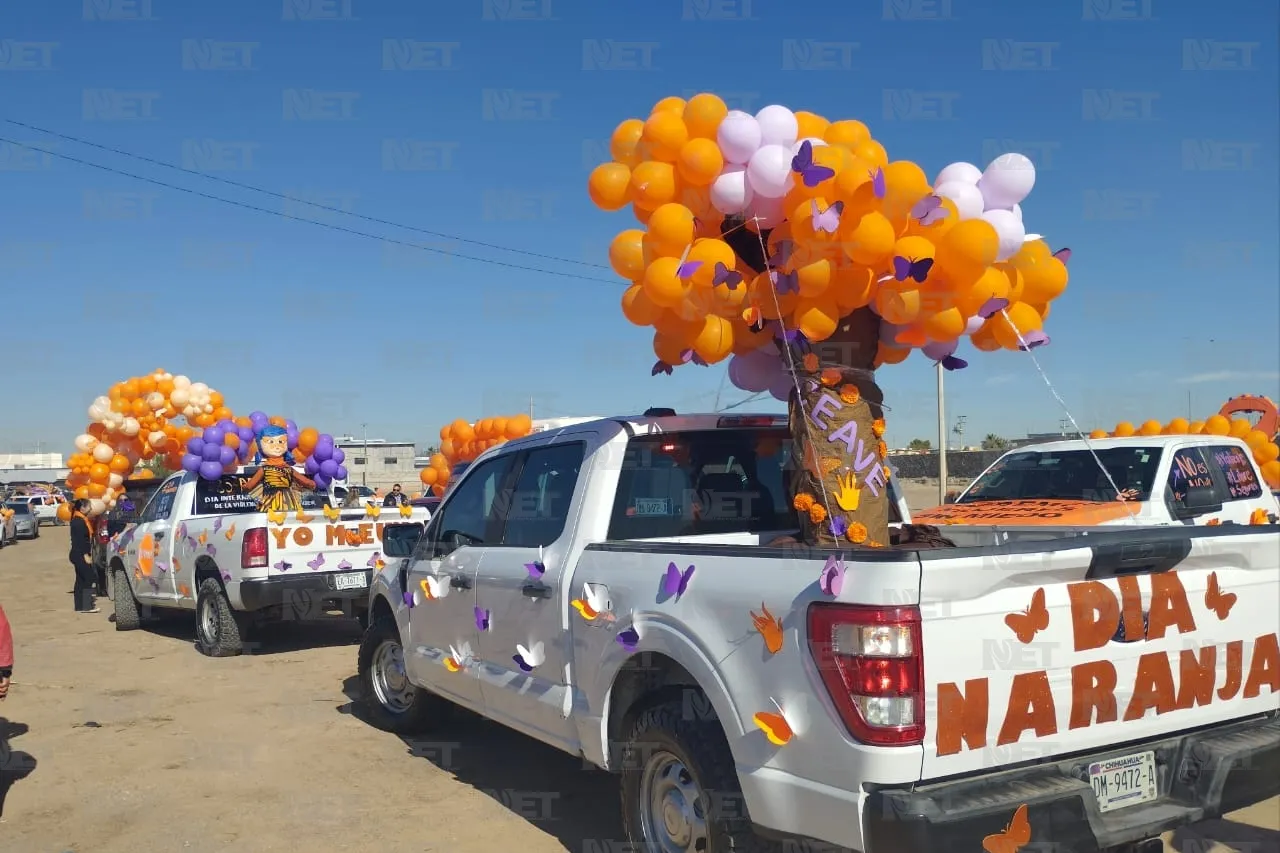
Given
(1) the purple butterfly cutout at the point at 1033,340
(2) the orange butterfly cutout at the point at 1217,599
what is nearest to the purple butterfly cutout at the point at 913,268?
(1) the purple butterfly cutout at the point at 1033,340

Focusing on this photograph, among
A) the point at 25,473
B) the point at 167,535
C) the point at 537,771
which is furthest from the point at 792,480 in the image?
the point at 25,473

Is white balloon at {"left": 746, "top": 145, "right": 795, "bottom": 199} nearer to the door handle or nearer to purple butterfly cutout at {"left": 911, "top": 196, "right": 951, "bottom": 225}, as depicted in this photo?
purple butterfly cutout at {"left": 911, "top": 196, "right": 951, "bottom": 225}

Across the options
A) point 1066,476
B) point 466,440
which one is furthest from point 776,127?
point 466,440

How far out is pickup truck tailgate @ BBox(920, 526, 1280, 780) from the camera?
2777 millimetres

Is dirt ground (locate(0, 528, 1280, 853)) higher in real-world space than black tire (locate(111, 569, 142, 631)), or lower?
lower

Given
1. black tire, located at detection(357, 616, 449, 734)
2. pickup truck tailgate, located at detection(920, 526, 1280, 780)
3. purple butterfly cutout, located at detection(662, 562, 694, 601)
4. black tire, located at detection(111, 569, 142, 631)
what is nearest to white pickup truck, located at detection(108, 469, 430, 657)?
black tire, located at detection(111, 569, 142, 631)

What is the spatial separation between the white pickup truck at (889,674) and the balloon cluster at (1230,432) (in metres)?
8.12

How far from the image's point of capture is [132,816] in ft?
16.1

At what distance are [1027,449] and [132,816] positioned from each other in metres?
7.53

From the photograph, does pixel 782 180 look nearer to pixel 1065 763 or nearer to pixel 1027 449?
pixel 1065 763

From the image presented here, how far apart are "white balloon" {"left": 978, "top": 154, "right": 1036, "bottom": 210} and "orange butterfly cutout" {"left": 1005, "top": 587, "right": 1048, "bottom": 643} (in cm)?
211

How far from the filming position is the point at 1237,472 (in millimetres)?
8750

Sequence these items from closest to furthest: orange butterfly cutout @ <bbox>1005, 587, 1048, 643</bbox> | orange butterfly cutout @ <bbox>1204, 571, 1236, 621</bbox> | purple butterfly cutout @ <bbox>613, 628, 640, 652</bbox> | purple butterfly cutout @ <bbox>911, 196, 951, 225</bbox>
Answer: orange butterfly cutout @ <bbox>1005, 587, 1048, 643</bbox> → orange butterfly cutout @ <bbox>1204, 571, 1236, 621</bbox> → purple butterfly cutout @ <bbox>613, 628, 640, 652</bbox> → purple butterfly cutout @ <bbox>911, 196, 951, 225</bbox>

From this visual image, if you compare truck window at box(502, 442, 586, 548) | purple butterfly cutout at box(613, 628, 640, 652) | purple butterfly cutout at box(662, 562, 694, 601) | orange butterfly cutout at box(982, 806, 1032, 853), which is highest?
truck window at box(502, 442, 586, 548)
